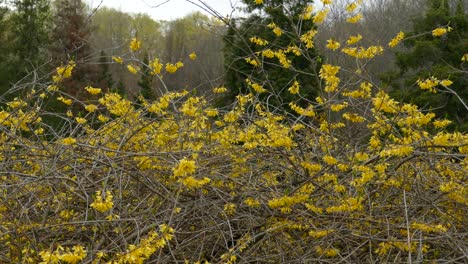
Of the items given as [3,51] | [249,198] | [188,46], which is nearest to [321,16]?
[249,198]

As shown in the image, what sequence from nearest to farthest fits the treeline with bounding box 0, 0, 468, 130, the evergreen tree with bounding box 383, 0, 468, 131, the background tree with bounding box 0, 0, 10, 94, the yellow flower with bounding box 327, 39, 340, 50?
the yellow flower with bounding box 327, 39, 340, 50 < the treeline with bounding box 0, 0, 468, 130 < the evergreen tree with bounding box 383, 0, 468, 131 < the background tree with bounding box 0, 0, 10, 94

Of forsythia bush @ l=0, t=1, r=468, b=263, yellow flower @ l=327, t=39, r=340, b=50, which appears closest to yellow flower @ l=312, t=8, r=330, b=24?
yellow flower @ l=327, t=39, r=340, b=50

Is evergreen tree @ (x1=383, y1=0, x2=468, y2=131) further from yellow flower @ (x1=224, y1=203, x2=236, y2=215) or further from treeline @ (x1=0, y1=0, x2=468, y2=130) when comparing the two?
yellow flower @ (x1=224, y1=203, x2=236, y2=215)

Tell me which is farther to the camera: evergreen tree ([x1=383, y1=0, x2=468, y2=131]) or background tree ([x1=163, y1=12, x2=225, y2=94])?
background tree ([x1=163, y1=12, x2=225, y2=94])

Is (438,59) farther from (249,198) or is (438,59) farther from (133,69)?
(249,198)

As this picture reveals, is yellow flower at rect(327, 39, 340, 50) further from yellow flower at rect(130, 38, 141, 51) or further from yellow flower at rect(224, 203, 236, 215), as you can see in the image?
yellow flower at rect(224, 203, 236, 215)

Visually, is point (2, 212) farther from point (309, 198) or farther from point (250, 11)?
point (250, 11)

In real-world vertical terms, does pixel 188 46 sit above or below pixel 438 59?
below

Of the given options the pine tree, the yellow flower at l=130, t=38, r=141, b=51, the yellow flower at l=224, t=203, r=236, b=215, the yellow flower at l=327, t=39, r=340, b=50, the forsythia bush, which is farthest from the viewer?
the pine tree

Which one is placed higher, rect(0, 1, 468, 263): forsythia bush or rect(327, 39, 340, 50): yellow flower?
rect(327, 39, 340, 50): yellow flower

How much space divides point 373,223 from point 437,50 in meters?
9.71

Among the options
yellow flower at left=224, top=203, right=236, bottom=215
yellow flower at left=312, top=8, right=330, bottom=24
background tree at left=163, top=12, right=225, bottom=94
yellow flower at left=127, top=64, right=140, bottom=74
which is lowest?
background tree at left=163, top=12, right=225, bottom=94

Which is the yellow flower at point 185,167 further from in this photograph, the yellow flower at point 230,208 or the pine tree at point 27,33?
the pine tree at point 27,33

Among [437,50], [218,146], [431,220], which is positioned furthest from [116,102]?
[437,50]
